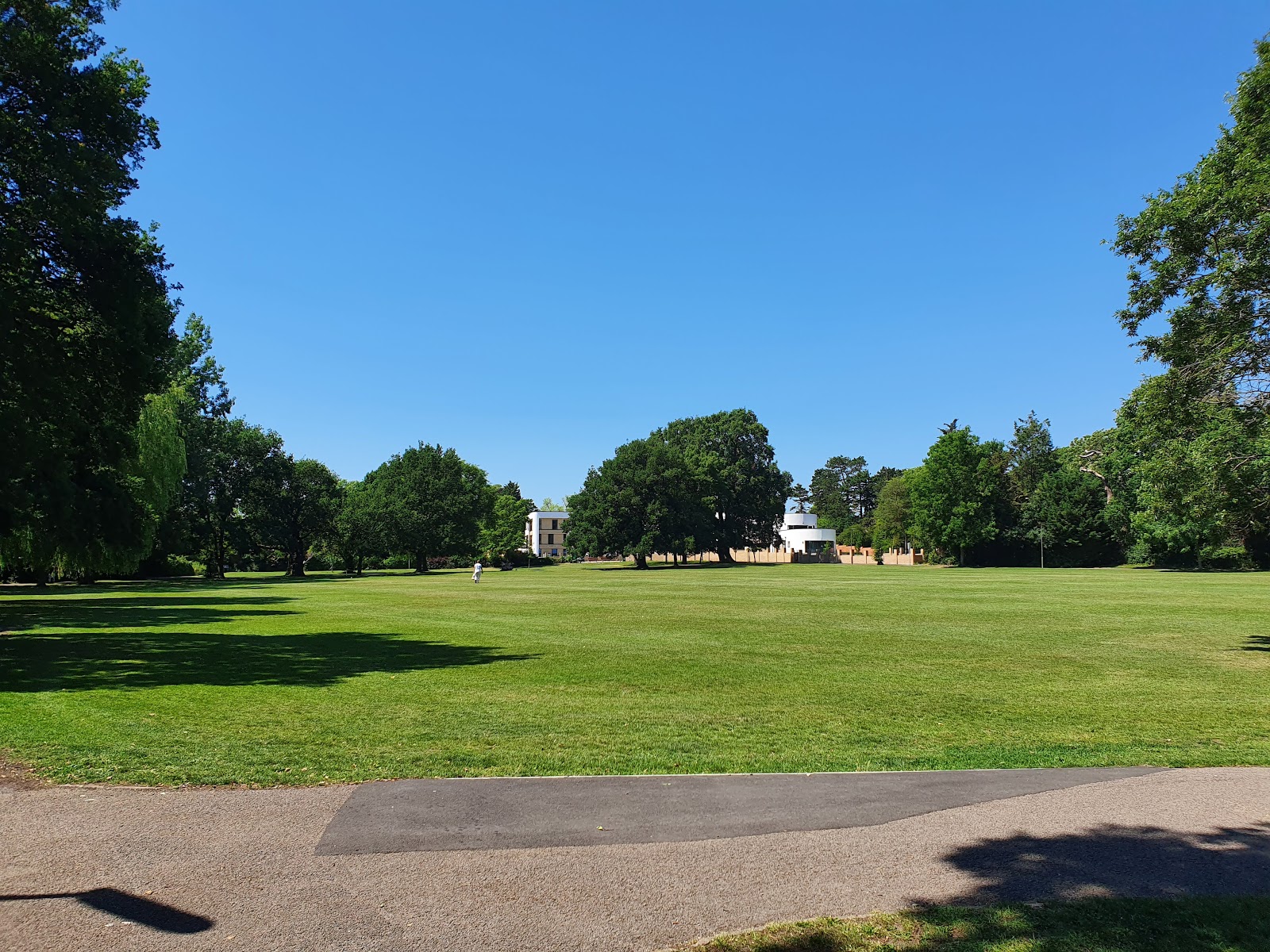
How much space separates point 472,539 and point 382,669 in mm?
84861

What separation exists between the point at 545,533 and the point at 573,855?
585 ft

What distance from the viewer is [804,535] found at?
130875mm

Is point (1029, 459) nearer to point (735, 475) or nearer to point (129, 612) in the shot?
point (735, 475)

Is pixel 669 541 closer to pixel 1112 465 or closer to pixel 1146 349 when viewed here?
pixel 1112 465

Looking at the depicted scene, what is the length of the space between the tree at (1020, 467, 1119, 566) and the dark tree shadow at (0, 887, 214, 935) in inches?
3891

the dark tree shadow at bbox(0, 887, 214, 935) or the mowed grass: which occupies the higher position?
the dark tree shadow at bbox(0, 887, 214, 935)

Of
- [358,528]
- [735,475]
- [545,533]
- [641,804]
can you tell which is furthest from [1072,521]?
[545,533]

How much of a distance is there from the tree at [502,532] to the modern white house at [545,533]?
5591 cm

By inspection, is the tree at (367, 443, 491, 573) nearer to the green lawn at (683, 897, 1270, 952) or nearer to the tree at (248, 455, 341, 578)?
the tree at (248, 455, 341, 578)

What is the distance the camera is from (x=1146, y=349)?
1808 centimetres

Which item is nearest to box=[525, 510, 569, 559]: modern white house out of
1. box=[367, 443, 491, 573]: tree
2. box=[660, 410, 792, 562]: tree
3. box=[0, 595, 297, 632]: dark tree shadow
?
box=[660, 410, 792, 562]: tree

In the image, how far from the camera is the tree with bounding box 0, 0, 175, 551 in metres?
16.0

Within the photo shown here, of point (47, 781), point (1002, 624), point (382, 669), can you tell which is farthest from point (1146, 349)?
point (47, 781)

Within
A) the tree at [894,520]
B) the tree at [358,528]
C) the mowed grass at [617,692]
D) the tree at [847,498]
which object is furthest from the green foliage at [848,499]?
the mowed grass at [617,692]
